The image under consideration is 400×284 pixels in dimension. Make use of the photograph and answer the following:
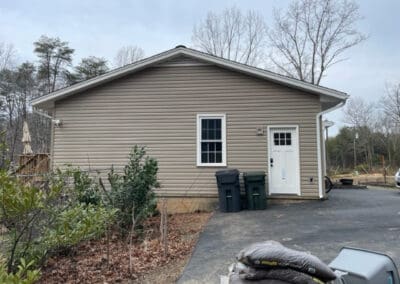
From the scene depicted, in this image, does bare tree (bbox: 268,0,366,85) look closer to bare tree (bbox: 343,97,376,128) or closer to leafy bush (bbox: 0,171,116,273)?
bare tree (bbox: 343,97,376,128)

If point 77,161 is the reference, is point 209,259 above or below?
below

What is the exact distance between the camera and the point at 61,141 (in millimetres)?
11000

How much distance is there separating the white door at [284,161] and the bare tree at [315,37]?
19.0 metres

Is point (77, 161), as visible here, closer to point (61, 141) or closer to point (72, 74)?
point (61, 141)

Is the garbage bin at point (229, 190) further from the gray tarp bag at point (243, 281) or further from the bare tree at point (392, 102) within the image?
the bare tree at point (392, 102)

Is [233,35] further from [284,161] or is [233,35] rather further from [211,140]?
[284,161]

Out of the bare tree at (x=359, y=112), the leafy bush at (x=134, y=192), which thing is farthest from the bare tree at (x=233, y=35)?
the leafy bush at (x=134, y=192)

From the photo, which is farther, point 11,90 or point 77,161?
point 11,90

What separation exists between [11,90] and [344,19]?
24427 millimetres

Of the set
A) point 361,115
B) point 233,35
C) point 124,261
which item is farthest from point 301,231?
point 361,115

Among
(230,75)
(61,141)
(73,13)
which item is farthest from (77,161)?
(73,13)

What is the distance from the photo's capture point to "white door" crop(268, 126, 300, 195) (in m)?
10.0

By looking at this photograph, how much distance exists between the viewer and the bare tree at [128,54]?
95.5 feet

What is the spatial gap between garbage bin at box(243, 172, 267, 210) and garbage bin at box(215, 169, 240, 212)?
0.29m
